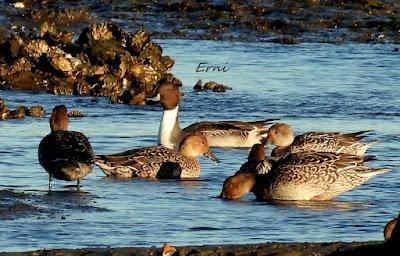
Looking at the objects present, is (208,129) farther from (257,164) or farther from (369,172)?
(369,172)

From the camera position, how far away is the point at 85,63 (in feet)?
75.8

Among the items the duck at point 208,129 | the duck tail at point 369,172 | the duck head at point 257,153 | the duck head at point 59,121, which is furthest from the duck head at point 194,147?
the duck tail at point 369,172

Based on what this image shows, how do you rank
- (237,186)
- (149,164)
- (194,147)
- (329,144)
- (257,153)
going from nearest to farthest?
(237,186) → (257,153) → (149,164) → (194,147) → (329,144)

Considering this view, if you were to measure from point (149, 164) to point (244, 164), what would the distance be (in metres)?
1.23

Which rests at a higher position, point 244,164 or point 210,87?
point 244,164

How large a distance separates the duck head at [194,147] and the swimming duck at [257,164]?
3.60ft

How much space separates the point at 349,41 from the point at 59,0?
7878 mm

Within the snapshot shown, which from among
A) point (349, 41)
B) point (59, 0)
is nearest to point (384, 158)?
point (349, 41)

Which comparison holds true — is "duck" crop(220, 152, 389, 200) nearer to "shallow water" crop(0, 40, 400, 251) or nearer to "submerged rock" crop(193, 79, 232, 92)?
"shallow water" crop(0, 40, 400, 251)

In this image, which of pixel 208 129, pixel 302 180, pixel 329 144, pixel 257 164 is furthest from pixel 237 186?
pixel 208 129

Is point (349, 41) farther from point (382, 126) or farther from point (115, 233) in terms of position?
point (115, 233)

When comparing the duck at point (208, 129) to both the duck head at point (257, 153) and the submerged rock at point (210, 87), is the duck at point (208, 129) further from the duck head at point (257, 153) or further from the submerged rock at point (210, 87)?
the submerged rock at point (210, 87)

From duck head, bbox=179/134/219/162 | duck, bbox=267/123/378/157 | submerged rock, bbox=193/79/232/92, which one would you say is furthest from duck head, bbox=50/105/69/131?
submerged rock, bbox=193/79/232/92

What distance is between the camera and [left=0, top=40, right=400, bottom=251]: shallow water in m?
11.5
